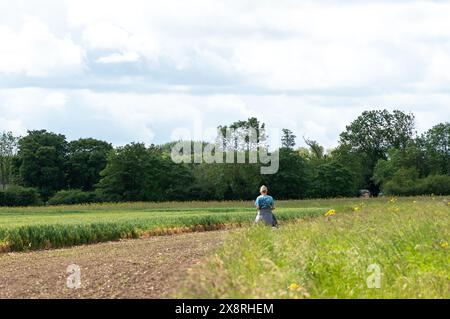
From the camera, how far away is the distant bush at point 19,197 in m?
85.8

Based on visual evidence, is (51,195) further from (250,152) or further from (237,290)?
(237,290)

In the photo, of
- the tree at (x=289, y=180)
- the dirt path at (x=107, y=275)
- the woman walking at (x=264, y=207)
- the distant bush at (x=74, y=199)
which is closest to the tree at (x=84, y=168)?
the distant bush at (x=74, y=199)

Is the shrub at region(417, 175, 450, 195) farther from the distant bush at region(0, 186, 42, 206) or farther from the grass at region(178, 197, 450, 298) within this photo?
the grass at region(178, 197, 450, 298)

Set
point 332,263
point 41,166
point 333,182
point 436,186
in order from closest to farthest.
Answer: point 332,263 → point 436,186 → point 333,182 → point 41,166

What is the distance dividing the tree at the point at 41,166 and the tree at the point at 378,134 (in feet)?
132

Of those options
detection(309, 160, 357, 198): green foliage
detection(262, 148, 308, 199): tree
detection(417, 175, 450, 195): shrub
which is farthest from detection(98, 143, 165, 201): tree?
detection(417, 175, 450, 195): shrub

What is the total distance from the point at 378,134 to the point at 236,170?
3034 centimetres

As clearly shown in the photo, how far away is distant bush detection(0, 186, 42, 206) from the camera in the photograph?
85812 mm

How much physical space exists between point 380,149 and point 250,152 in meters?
23.7

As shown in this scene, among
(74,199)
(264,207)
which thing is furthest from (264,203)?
(74,199)

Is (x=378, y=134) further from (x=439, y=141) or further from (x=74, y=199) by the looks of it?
(x=74, y=199)

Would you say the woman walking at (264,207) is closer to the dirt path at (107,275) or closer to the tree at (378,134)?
the dirt path at (107,275)

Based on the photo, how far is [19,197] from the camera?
8706 centimetres

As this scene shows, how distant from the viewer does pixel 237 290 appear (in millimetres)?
8992
